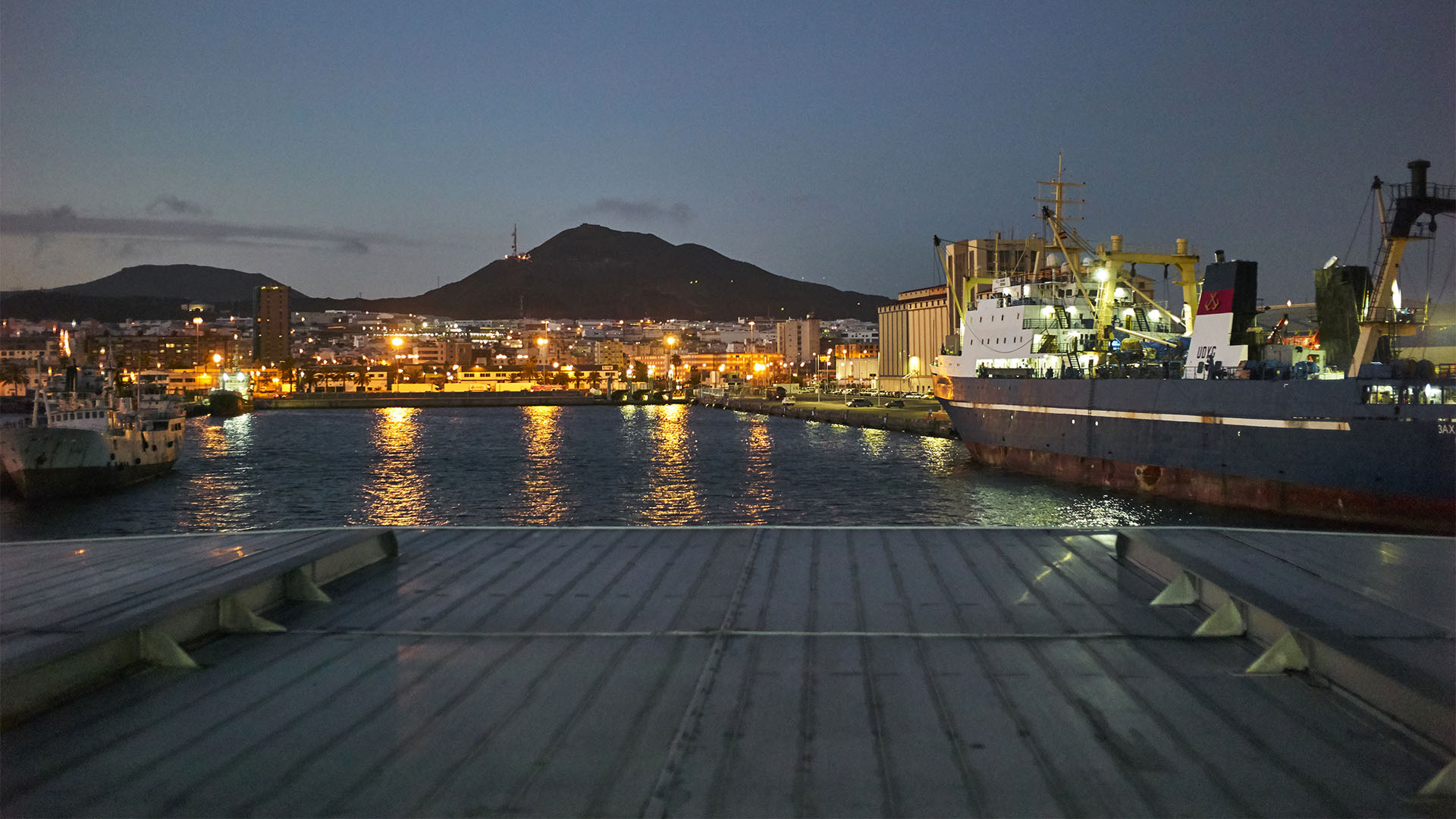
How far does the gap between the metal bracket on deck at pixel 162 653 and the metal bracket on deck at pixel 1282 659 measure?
5086 millimetres

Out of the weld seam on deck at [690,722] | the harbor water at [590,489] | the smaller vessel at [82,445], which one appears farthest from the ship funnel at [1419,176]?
the smaller vessel at [82,445]

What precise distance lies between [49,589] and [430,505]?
24.2m

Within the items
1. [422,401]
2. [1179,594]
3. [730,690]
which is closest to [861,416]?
[1179,594]

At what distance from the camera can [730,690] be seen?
398 cm

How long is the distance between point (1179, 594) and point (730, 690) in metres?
3.04

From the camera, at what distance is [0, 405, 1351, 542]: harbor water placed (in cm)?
2539

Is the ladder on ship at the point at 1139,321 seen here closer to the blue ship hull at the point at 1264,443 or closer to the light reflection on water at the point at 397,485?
the blue ship hull at the point at 1264,443

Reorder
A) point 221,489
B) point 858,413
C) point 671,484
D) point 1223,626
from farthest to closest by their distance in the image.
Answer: point 858,413
point 671,484
point 221,489
point 1223,626

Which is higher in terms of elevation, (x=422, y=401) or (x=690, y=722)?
(x=690, y=722)

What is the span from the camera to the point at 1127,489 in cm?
2817

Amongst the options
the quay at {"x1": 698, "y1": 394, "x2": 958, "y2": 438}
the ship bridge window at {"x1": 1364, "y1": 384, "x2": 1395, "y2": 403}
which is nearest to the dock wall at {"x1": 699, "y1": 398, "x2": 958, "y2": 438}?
the quay at {"x1": 698, "y1": 394, "x2": 958, "y2": 438}

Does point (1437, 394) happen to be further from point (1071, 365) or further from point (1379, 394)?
point (1071, 365)

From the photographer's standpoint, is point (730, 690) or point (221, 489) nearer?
point (730, 690)

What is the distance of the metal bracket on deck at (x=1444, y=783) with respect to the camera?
2.93 meters
